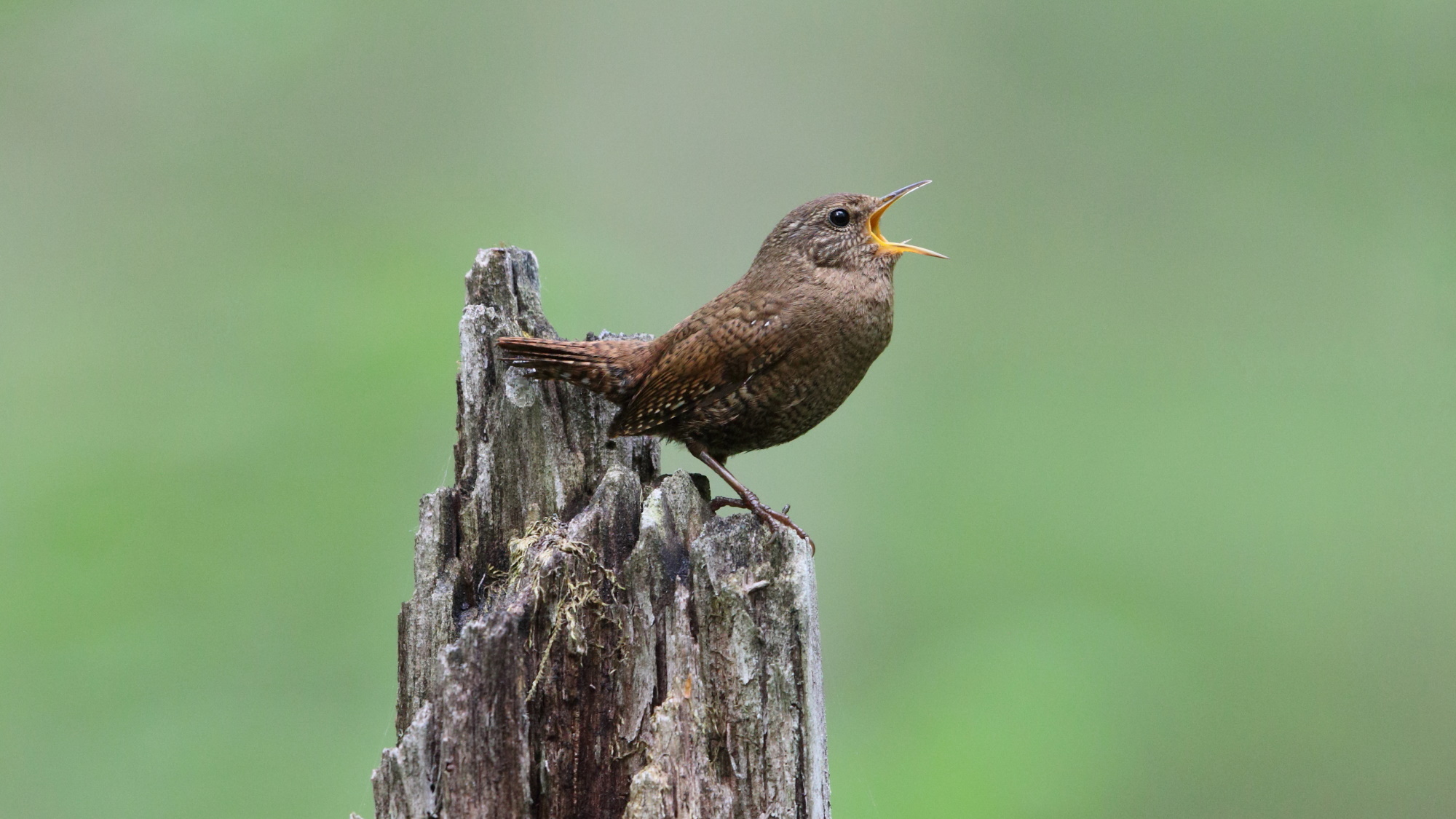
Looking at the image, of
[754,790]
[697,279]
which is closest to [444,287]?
[697,279]

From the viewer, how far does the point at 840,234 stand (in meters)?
3.42

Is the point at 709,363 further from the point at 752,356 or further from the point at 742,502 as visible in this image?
the point at 742,502

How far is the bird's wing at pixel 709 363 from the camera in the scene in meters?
3.14

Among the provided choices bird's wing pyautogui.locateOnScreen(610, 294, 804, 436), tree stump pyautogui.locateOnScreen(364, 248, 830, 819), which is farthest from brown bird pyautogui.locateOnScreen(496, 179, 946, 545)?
tree stump pyautogui.locateOnScreen(364, 248, 830, 819)

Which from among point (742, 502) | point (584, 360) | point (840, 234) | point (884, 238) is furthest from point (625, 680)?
point (884, 238)

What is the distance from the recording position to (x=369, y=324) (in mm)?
5500

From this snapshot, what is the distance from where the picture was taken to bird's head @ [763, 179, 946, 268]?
3379mm

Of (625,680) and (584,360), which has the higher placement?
(584,360)

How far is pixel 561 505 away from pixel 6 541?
148 inches

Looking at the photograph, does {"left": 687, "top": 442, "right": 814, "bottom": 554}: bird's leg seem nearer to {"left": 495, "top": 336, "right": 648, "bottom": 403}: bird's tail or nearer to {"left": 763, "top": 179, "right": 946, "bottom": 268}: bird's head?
{"left": 495, "top": 336, "right": 648, "bottom": 403}: bird's tail

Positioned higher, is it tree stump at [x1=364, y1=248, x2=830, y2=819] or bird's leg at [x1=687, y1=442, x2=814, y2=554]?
bird's leg at [x1=687, y1=442, x2=814, y2=554]

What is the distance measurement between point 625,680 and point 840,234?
1630 millimetres

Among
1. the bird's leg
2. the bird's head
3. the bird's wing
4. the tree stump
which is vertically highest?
the bird's head

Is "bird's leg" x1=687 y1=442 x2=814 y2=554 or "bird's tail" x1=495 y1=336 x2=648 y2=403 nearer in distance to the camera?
"bird's leg" x1=687 y1=442 x2=814 y2=554
